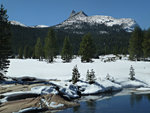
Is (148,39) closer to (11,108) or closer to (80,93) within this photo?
(80,93)

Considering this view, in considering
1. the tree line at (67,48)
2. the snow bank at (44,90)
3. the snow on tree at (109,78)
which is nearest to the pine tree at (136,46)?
the tree line at (67,48)

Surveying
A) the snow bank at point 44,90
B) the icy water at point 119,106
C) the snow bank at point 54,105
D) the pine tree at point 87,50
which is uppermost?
the pine tree at point 87,50

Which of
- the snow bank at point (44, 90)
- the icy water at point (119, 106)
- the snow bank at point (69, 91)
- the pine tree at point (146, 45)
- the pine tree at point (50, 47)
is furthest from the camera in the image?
the pine tree at point (50, 47)

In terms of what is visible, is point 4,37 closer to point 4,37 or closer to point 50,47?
point 4,37

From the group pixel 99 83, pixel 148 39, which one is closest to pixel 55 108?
pixel 99 83

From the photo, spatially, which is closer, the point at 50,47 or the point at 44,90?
the point at 44,90

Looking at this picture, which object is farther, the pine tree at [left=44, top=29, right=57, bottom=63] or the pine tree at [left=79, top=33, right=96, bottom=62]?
the pine tree at [left=44, top=29, right=57, bottom=63]

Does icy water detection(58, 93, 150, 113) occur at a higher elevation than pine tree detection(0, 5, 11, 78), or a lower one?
lower

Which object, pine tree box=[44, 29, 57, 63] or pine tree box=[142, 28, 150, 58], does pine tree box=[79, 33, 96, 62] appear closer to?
pine tree box=[44, 29, 57, 63]

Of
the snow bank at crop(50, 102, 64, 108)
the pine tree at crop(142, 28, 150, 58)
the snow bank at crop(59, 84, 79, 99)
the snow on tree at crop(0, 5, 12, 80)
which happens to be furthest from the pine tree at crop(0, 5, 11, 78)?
the pine tree at crop(142, 28, 150, 58)

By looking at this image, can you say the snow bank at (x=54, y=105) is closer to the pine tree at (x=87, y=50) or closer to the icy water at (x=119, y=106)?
the icy water at (x=119, y=106)

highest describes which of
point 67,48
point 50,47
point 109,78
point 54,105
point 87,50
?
point 50,47

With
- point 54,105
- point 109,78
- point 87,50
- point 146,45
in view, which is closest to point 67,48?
point 87,50

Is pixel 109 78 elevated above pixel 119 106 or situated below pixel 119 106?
above
